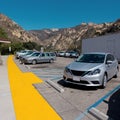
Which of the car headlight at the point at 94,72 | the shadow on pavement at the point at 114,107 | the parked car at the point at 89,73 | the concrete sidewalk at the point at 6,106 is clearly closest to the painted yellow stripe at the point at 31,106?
Result: the concrete sidewalk at the point at 6,106

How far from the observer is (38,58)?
70.2 feet

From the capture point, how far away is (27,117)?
5199 mm

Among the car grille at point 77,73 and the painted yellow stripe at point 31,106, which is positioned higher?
the car grille at point 77,73

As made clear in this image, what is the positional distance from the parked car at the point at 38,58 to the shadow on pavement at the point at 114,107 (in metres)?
14.7

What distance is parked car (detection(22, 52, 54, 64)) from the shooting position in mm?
20834

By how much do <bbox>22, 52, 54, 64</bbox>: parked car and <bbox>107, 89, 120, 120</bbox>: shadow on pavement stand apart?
1467 cm

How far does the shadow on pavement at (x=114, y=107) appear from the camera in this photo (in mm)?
5220

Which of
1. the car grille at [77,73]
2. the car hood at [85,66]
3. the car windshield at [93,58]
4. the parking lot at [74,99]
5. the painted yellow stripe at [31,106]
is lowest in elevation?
the painted yellow stripe at [31,106]

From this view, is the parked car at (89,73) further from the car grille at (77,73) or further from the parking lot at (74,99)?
the parking lot at (74,99)

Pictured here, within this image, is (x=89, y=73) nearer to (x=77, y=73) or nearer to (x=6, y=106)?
(x=77, y=73)

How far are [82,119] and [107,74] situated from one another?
4.17 meters

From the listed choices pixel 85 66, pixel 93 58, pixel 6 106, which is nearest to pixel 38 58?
pixel 93 58

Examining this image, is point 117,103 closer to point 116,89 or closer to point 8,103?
point 116,89

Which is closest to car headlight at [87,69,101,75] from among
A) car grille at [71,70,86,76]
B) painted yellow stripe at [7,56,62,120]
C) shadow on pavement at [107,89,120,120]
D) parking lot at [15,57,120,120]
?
car grille at [71,70,86,76]
